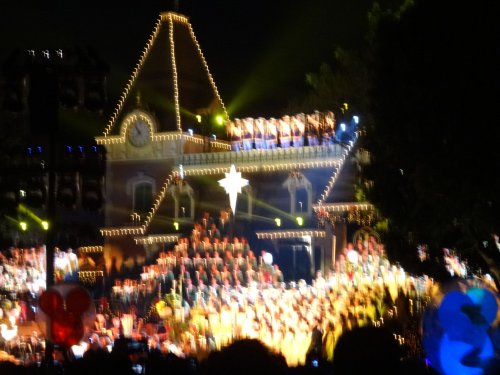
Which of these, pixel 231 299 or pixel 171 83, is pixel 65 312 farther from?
pixel 171 83

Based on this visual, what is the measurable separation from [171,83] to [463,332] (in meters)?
28.6

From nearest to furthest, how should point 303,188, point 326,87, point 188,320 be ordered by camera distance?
point 188,320
point 303,188
point 326,87

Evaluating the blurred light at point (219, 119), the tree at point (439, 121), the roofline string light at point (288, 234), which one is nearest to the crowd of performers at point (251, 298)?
the roofline string light at point (288, 234)

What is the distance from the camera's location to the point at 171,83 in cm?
3875

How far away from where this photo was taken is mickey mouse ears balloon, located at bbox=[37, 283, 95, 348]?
14.4m

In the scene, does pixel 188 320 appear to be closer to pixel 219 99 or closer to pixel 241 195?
pixel 241 195

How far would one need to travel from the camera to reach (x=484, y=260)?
20.8 meters

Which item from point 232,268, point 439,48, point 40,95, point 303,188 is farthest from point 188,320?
point 40,95

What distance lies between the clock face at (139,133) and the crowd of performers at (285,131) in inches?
120

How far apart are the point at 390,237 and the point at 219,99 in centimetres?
2035

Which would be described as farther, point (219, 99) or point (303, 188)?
point (219, 99)

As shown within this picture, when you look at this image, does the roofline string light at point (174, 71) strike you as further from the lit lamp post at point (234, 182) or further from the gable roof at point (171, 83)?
the lit lamp post at point (234, 182)

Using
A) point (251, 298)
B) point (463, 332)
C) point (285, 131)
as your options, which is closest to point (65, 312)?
point (463, 332)

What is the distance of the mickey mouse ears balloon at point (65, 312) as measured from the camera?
14398 mm
